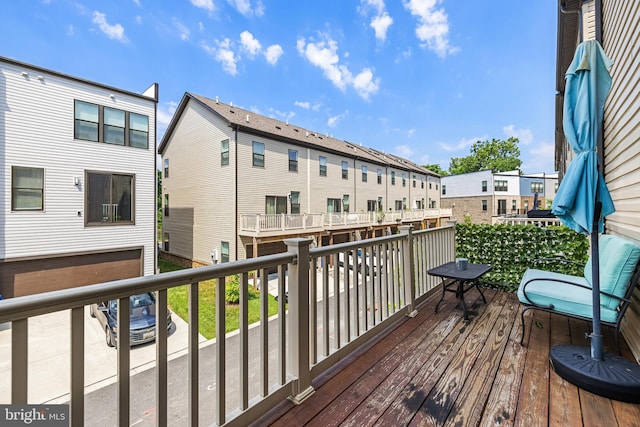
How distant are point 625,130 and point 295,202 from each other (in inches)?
513

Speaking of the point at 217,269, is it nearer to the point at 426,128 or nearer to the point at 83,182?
the point at 83,182

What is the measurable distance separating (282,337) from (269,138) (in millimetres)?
12867

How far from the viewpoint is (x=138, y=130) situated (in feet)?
35.1

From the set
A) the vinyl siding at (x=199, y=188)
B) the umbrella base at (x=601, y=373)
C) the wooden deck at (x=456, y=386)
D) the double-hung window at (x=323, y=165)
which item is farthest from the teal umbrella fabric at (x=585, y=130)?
the double-hung window at (x=323, y=165)

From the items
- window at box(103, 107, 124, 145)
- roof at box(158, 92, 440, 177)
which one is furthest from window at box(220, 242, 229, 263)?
window at box(103, 107, 124, 145)

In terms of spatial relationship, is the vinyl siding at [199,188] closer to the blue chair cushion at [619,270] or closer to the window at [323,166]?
the window at [323,166]

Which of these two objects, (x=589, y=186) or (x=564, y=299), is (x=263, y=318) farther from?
(x=564, y=299)

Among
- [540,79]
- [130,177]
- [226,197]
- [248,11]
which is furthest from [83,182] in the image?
[540,79]

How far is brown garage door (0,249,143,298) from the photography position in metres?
8.59

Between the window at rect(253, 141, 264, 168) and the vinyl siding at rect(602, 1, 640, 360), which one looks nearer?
the vinyl siding at rect(602, 1, 640, 360)

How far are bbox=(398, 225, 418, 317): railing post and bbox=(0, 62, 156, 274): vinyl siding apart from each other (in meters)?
10.8

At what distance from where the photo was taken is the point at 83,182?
9570mm

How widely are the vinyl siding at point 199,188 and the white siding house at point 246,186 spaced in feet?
0.15

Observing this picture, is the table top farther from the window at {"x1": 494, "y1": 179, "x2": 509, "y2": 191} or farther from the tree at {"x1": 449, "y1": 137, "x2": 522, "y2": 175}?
the tree at {"x1": 449, "y1": 137, "x2": 522, "y2": 175}
